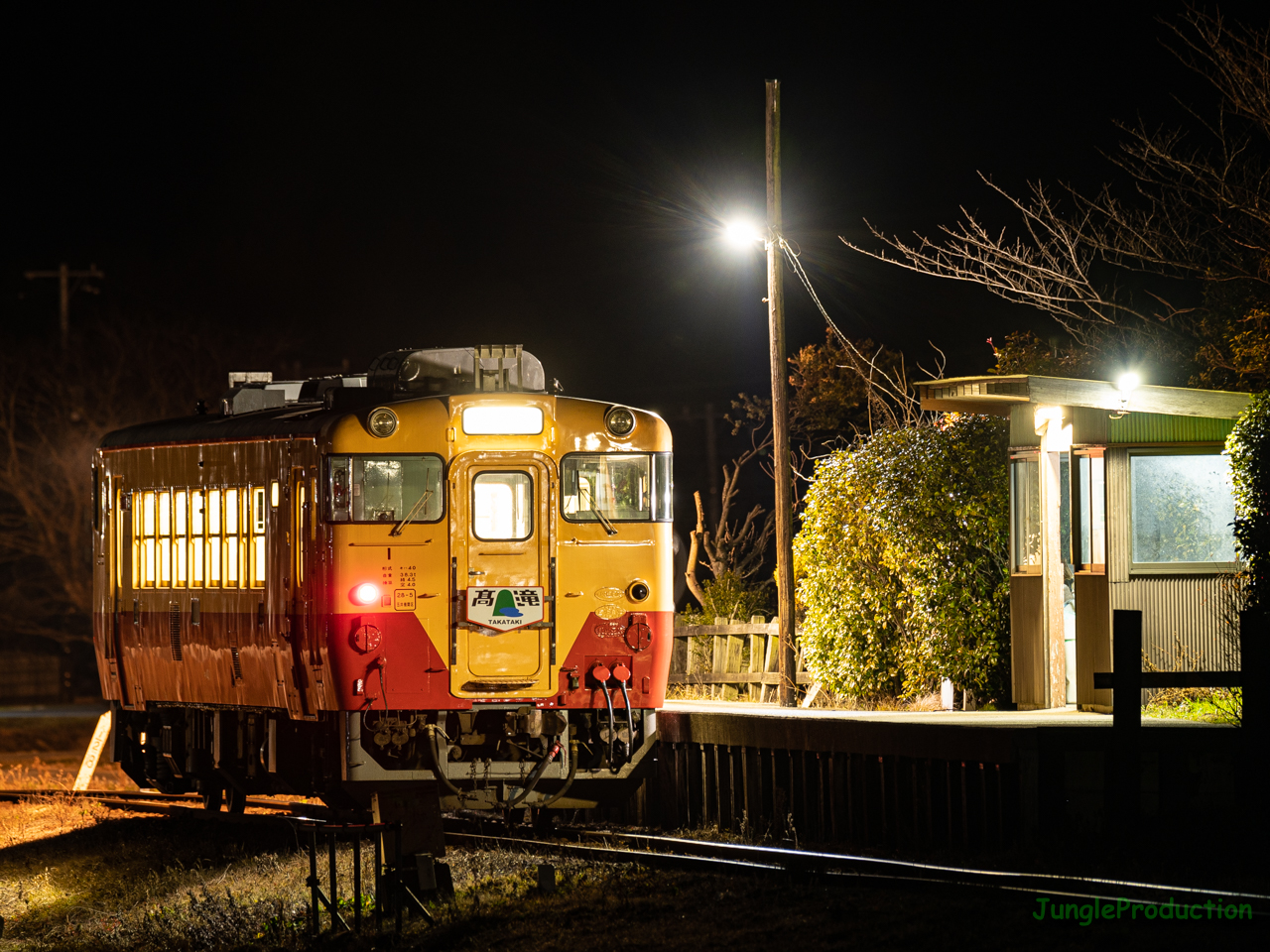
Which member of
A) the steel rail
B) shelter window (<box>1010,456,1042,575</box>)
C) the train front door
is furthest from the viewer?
shelter window (<box>1010,456,1042,575</box>)

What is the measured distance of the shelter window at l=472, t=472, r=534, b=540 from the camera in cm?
1230

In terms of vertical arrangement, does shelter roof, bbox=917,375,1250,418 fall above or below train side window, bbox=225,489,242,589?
above

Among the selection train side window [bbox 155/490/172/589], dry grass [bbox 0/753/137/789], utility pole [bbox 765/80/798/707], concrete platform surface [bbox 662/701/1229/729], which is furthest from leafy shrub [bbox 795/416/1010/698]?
dry grass [bbox 0/753/137/789]

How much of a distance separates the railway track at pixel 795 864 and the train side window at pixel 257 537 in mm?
1888

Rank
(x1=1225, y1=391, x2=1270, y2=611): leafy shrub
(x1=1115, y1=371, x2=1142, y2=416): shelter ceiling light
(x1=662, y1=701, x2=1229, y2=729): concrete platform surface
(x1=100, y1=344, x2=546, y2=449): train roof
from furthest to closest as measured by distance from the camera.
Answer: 1. (x1=1115, y1=371, x2=1142, y2=416): shelter ceiling light
2. (x1=1225, y1=391, x2=1270, y2=611): leafy shrub
3. (x1=100, y1=344, x2=546, y2=449): train roof
4. (x1=662, y1=701, x2=1229, y2=729): concrete platform surface

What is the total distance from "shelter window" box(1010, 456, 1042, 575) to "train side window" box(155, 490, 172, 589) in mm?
7378

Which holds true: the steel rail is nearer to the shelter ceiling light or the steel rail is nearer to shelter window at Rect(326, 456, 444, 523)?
shelter window at Rect(326, 456, 444, 523)

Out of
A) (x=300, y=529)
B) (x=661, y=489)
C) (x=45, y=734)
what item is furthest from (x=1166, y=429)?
(x=45, y=734)

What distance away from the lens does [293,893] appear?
11547 millimetres

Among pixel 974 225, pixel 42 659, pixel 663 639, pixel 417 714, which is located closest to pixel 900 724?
pixel 663 639

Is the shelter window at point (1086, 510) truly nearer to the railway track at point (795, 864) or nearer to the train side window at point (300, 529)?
the railway track at point (795, 864)

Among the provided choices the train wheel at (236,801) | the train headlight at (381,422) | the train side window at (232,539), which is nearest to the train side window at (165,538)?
the train side window at (232,539)

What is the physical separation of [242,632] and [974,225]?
1040 cm

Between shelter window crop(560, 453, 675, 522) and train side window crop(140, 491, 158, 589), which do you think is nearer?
shelter window crop(560, 453, 675, 522)
